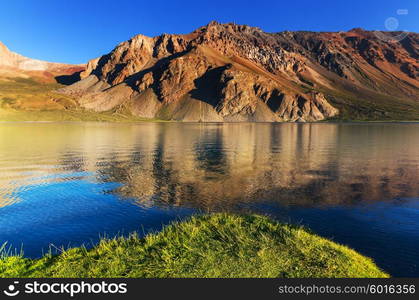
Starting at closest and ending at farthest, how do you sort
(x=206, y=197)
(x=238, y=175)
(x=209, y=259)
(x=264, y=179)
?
(x=209, y=259) → (x=206, y=197) → (x=264, y=179) → (x=238, y=175)

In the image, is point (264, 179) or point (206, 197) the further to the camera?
point (264, 179)

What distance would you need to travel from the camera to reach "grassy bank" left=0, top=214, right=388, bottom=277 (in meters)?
11.9

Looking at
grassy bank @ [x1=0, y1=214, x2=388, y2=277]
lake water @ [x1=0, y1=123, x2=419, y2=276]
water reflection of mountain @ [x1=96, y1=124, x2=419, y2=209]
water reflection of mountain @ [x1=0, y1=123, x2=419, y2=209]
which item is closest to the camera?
grassy bank @ [x1=0, y1=214, x2=388, y2=277]

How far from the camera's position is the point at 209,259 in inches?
502

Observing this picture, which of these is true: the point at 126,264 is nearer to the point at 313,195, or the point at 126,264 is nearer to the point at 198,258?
the point at 198,258

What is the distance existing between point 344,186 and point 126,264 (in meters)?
30.2

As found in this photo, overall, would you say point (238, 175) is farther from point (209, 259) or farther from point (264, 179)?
point (209, 259)

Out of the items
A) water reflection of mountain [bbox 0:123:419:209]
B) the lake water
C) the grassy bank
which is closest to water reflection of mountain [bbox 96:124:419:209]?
water reflection of mountain [bbox 0:123:419:209]

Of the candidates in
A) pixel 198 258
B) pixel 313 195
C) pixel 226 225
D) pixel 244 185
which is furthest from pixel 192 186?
pixel 198 258

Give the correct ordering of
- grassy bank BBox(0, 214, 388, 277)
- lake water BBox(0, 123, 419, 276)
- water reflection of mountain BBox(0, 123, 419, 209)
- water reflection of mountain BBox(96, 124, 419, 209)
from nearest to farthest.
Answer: grassy bank BBox(0, 214, 388, 277)
lake water BBox(0, 123, 419, 276)
water reflection of mountain BBox(96, 124, 419, 209)
water reflection of mountain BBox(0, 123, 419, 209)

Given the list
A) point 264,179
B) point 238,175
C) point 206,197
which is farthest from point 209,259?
point 238,175

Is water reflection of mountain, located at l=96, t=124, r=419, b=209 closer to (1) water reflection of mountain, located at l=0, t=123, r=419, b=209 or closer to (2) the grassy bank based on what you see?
(1) water reflection of mountain, located at l=0, t=123, r=419, b=209

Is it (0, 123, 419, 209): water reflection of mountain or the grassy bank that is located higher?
the grassy bank

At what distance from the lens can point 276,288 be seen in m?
10.4
